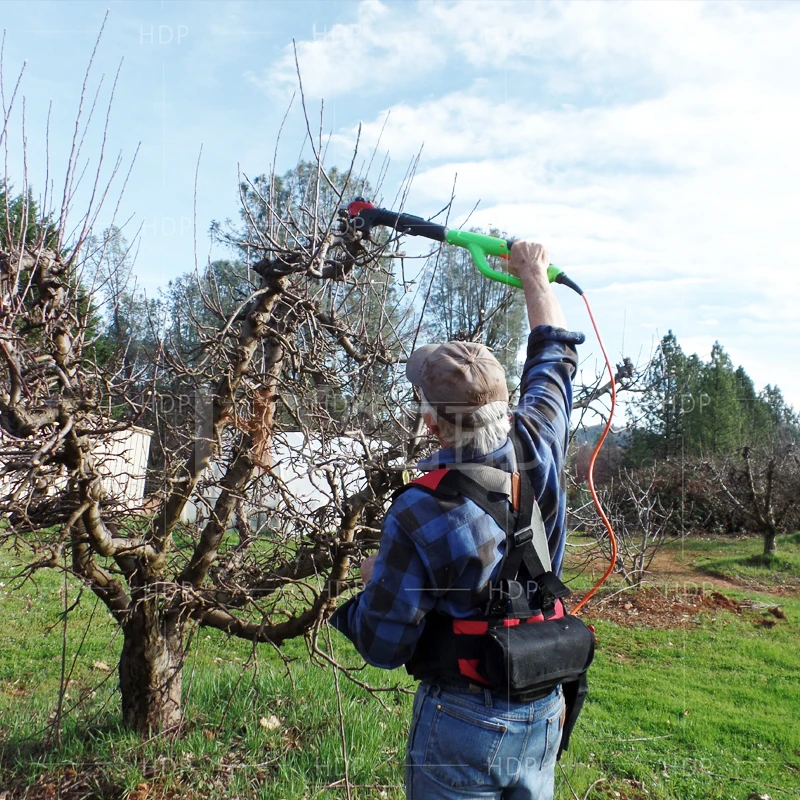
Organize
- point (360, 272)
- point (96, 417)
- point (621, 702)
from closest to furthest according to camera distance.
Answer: point (96, 417) < point (360, 272) < point (621, 702)

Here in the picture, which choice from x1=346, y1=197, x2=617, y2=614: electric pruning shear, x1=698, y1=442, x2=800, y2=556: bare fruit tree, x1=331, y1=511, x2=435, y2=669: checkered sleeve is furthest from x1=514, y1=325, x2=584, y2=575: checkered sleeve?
x1=698, y1=442, x2=800, y2=556: bare fruit tree

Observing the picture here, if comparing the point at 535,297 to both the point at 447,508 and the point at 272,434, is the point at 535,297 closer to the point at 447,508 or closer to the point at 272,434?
the point at 447,508

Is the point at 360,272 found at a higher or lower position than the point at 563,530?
higher

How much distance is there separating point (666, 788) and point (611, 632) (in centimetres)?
426

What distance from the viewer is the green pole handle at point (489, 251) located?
238cm

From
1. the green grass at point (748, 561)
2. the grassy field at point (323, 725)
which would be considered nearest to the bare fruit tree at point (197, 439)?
the grassy field at point (323, 725)

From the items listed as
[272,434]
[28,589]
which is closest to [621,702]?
[272,434]

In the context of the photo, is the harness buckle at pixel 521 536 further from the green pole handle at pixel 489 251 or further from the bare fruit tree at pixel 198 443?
the bare fruit tree at pixel 198 443

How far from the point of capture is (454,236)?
101 inches

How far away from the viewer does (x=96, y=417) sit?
3.38 m

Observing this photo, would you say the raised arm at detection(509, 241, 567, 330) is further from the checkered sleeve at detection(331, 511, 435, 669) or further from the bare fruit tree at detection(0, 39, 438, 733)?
the bare fruit tree at detection(0, 39, 438, 733)

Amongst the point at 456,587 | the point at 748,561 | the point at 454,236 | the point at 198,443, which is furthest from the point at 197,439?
the point at 748,561

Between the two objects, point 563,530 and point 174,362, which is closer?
point 563,530

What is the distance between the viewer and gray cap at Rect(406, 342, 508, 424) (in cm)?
183
